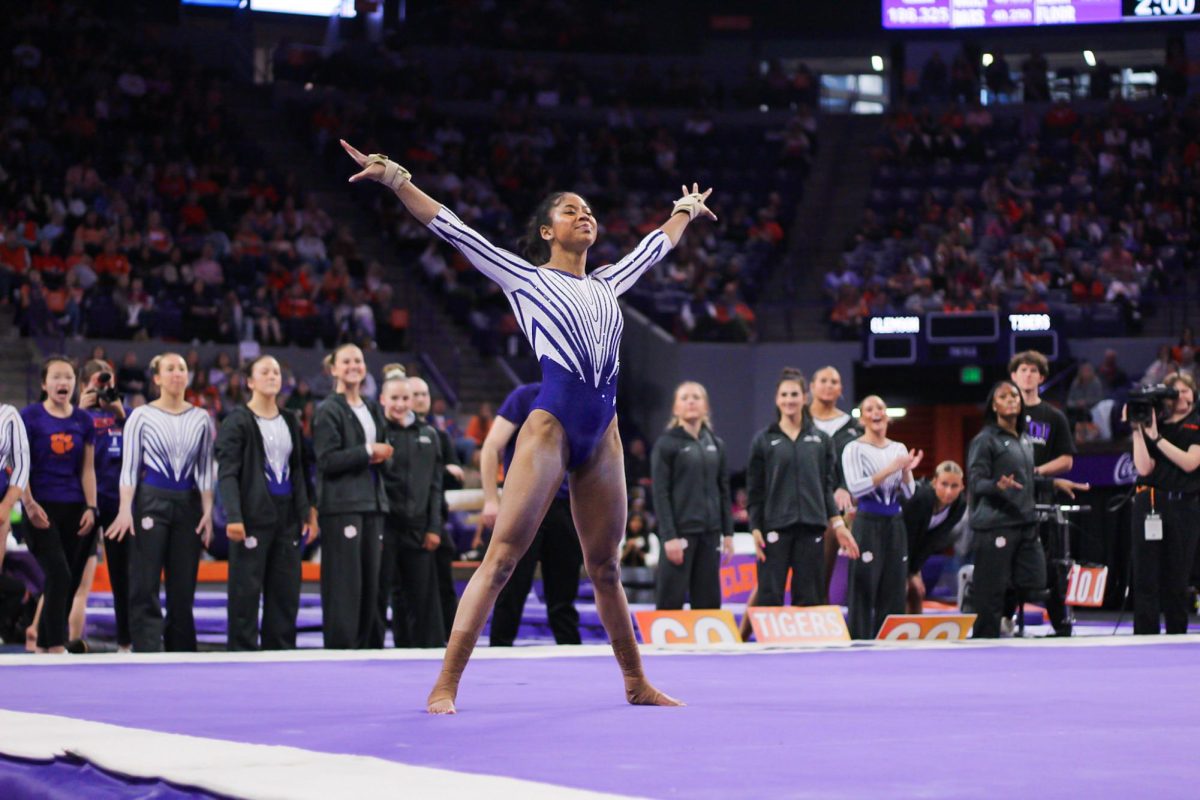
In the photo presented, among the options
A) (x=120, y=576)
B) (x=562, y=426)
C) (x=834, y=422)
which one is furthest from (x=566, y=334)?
(x=120, y=576)

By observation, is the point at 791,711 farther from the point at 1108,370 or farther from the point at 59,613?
the point at 1108,370

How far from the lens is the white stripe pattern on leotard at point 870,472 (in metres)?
8.94

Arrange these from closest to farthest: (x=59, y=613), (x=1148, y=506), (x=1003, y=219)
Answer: (x=59, y=613)
(x=1148, y=506)
(x=1003, y=219)

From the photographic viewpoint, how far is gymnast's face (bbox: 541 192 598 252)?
Answer: 4.66 metres

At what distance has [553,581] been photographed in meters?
8.86

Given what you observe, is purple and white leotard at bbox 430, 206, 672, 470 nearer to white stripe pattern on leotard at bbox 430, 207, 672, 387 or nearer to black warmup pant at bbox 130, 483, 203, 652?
white stripe pattern on leotard at bbox 430, 207, 672, 387

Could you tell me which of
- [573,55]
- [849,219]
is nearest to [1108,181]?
[849,219]

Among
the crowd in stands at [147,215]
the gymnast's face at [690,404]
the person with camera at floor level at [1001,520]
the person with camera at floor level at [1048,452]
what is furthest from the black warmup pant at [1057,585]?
the crowd in stands at [147,215]

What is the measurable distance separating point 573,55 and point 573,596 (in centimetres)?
1936

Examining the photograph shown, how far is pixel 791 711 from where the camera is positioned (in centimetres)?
435

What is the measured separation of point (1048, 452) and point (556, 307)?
5.36m

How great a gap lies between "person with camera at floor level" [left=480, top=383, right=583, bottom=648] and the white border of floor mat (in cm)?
443

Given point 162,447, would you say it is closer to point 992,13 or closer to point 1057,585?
point 1057,585

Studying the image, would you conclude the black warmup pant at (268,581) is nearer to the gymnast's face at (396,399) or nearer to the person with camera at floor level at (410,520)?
the person with camera at floor level at (410,520)
